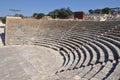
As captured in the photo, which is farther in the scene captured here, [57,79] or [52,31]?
[52,31]

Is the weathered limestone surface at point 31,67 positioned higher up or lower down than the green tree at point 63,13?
lower down

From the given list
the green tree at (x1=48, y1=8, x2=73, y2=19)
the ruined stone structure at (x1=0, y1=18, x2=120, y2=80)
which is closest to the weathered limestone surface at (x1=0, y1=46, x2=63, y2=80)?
the ruined stone structure at (x1=0, y1=18, x2=120, y2=80)

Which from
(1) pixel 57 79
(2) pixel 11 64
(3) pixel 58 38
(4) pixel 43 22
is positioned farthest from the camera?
(4) pixel 43 22

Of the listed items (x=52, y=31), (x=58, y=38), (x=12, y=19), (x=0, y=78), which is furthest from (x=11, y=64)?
(x=12, y=19)

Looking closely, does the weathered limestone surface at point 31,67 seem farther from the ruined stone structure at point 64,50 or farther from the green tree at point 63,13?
the green tree at point 63,13

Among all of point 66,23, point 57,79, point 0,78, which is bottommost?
point 0,78

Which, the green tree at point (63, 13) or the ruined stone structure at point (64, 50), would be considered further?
the green tree at point (63, 13)

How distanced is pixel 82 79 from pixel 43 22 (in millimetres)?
15783

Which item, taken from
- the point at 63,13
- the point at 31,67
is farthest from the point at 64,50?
the point at 63,13

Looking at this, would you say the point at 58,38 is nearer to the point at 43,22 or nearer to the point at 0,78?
the point at 43,22

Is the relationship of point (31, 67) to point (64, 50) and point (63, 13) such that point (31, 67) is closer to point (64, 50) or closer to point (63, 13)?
point (64, 50)

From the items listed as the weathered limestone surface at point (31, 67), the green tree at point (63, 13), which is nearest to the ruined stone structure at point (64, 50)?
the weathered limestone surface at point (31, 67)

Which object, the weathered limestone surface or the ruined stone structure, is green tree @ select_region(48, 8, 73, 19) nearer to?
the ruined stone structure

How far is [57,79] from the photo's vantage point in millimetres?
6688
